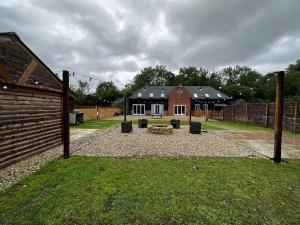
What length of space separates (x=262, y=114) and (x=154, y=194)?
16739mm

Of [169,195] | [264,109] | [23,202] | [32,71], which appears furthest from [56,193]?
[264,109]

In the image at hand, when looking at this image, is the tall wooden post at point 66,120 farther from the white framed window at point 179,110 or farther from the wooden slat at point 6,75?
the white framed window at point 179,110

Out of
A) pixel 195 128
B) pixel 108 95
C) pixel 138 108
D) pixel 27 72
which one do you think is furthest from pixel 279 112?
pixel 108 95

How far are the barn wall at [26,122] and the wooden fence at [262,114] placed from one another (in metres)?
14.4

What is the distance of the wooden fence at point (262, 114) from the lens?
13.6 metres

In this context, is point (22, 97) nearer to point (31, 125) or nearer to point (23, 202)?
point (31, 125)

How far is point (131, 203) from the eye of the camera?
356 cm

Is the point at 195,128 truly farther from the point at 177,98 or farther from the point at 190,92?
the point at 190,92

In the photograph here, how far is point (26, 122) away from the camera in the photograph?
6.54 metres

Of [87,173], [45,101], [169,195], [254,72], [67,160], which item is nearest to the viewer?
[169,195]

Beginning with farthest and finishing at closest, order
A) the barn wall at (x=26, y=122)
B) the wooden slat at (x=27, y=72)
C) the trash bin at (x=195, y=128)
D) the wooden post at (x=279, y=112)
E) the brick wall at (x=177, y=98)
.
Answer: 1. the brick wall at (x=177, y=98)
2. the trash bin at (x=195, y=128)
3. the wooden slat at (x=27, y=72)
4. the wooden post at (x=279, y=112)
5. the barn wall at (x=26, y=122)

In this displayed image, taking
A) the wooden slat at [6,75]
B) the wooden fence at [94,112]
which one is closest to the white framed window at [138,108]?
the wooden fence at [94,112]

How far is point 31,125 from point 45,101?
1.29 metres

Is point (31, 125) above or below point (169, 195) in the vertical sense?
above
